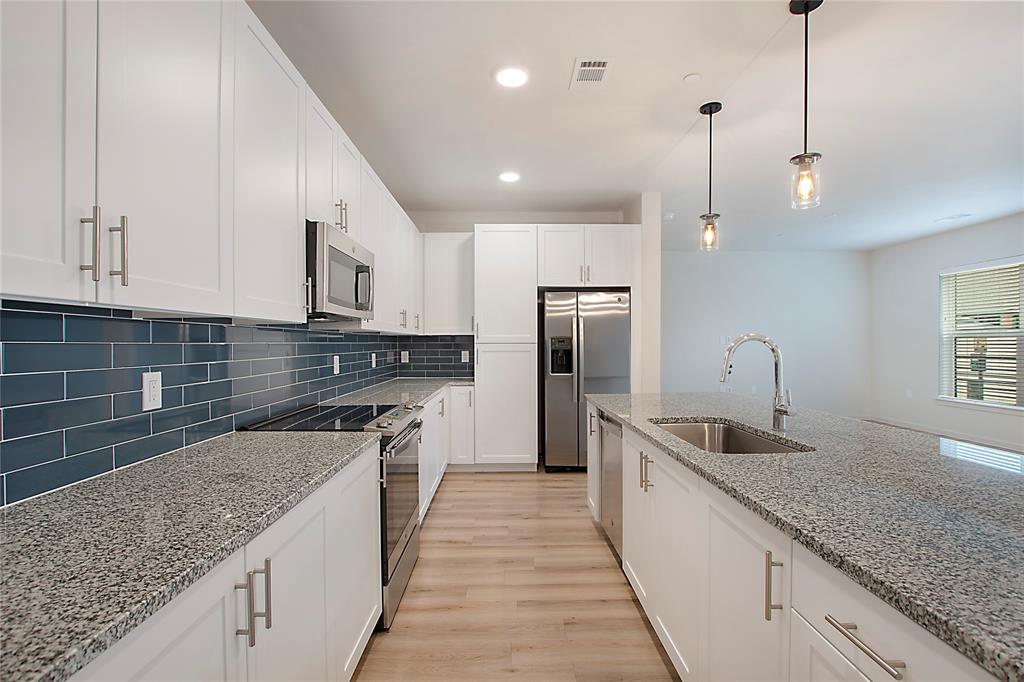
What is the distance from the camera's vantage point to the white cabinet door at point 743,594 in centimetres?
101

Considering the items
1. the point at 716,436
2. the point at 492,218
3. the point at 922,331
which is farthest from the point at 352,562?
the point at 922,331

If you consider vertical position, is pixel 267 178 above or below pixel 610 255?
below

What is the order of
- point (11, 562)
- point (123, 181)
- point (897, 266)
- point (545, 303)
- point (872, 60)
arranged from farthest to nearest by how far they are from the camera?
1. point (897, 266)
2. point (545, 303)
3. point (872, 60)
4. point (123, 181)
5. point (11, 562)

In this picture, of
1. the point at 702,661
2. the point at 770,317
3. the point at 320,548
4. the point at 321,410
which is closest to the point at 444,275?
the point at 321,410

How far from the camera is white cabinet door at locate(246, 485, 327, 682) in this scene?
1.02 m

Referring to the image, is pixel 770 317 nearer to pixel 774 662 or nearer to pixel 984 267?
pixel 984 267

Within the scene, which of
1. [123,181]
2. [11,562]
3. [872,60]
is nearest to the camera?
[11,562]

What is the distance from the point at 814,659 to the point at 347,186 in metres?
2.53

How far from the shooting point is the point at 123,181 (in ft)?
3.18

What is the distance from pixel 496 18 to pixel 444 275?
2.80 metres

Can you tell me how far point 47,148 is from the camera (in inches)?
32.3

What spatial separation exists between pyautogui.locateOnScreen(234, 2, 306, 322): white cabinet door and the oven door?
73cm

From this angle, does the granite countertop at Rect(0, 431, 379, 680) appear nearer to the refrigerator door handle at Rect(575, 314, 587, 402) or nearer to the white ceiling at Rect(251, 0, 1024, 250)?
the white ceiling at Rect(251, 0, 1024, 250)

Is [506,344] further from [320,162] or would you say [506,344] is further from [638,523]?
[320,162]
